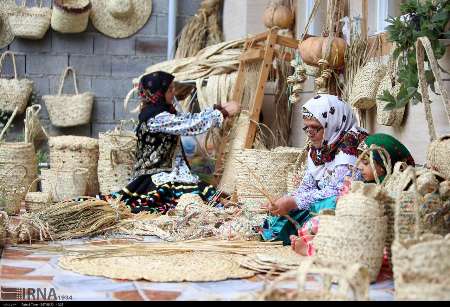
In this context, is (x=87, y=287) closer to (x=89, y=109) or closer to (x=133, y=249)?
(x=133, y=249)

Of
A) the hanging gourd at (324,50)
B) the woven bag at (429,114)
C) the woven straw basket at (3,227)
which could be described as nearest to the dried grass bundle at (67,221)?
the woven straw basket at (3,227)

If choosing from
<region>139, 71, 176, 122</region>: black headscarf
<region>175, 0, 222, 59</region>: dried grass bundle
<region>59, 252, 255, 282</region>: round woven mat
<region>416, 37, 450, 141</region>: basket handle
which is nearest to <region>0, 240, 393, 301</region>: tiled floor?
<region>59, 252, 255, 282</region>: round woven mat

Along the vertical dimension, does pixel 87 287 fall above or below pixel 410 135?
below

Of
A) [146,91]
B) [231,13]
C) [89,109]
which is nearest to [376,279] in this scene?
[146,91]

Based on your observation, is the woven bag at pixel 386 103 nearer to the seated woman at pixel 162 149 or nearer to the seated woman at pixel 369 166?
the seated woman at pixel 369 166

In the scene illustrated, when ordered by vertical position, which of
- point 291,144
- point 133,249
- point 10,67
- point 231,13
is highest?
point 231,13

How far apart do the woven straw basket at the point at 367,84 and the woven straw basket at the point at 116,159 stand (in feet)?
7.62

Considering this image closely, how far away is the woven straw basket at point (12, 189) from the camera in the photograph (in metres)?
5.93

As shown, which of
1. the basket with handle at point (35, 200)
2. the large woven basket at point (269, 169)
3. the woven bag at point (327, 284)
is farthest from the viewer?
the basket with handle at point (35, 200)

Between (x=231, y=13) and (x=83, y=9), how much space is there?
164 cm

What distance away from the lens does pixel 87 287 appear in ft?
11.3

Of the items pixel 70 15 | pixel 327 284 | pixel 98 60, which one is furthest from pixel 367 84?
pixel 98 60

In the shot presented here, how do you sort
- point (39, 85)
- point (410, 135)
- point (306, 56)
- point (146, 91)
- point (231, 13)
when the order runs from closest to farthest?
point (410, 135), point (306, 56), point (146, 91), point (231, 13), point (39, 85)

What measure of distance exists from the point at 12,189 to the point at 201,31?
3.34 metres
